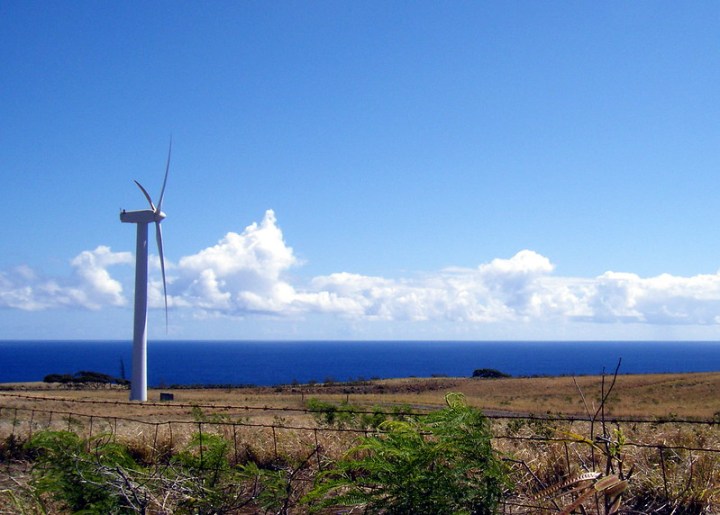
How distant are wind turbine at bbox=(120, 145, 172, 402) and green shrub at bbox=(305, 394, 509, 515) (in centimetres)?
3489

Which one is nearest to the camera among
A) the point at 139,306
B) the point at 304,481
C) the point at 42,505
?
the point at 42,505

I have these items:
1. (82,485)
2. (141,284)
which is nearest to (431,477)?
(82,485)

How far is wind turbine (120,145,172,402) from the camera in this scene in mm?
39094

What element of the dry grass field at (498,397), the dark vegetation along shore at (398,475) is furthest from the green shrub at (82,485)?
the dry grass field at (498,397)

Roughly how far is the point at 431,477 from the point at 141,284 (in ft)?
125

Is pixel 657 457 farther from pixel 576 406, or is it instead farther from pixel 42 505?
pixel 576 406

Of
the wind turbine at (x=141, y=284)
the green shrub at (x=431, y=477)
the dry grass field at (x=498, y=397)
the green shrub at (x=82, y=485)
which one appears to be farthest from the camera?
the wind turbine at (x=141, y=284)

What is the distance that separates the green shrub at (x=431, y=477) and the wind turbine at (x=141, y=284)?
3489 centimetres

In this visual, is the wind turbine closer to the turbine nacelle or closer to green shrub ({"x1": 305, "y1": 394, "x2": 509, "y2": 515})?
the turbine nacelle

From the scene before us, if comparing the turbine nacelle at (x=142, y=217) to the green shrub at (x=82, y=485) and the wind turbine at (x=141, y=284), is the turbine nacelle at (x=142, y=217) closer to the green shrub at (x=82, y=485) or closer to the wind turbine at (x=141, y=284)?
the wind turbine at (x=141, y=284)

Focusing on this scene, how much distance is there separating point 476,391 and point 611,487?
46.9 metres

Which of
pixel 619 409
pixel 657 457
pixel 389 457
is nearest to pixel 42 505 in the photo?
pixel 389 457

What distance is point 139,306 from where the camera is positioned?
40.7 metres

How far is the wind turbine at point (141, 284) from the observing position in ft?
128
